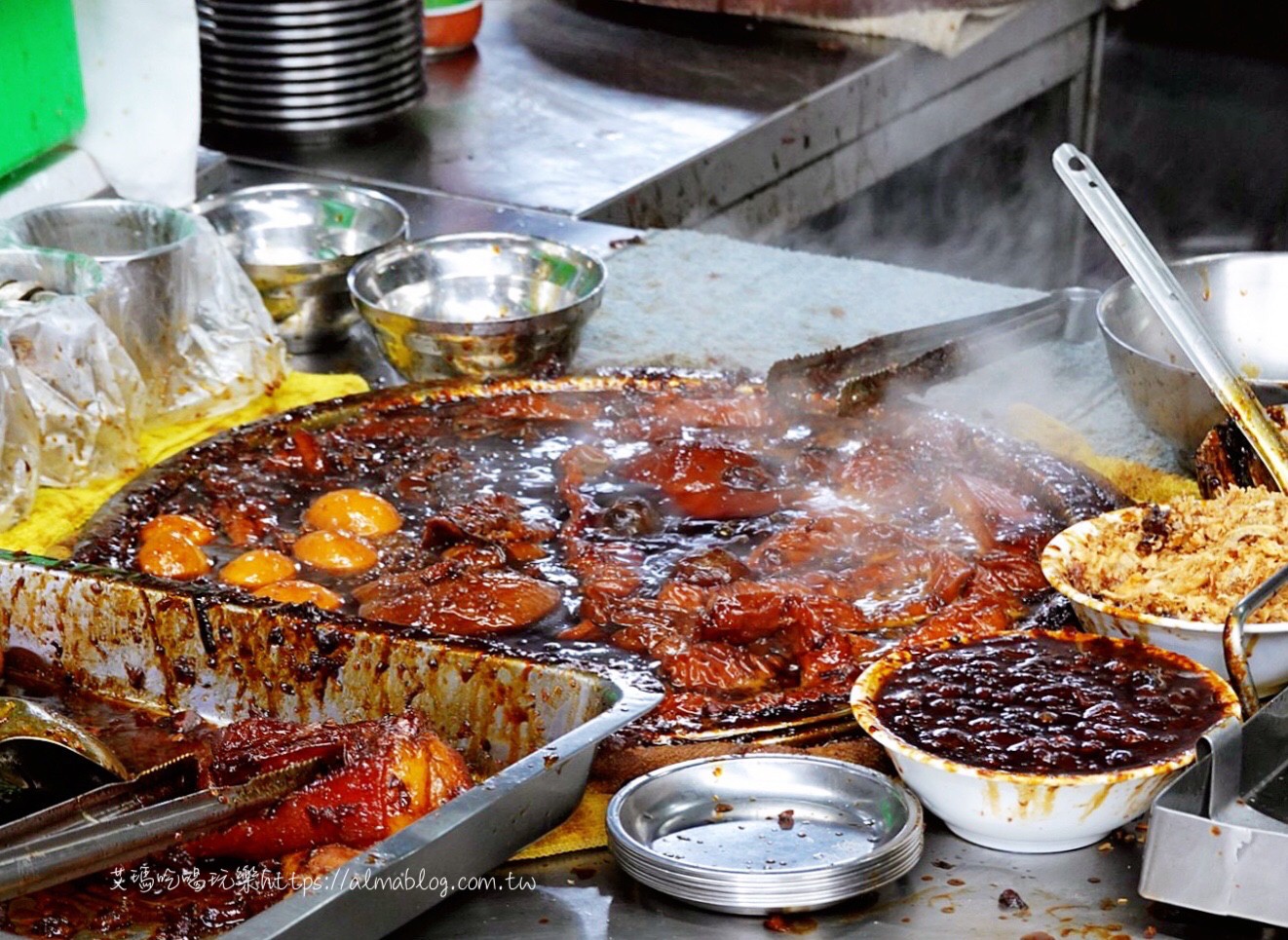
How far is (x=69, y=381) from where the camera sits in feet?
11.0

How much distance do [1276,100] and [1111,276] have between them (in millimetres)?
1135

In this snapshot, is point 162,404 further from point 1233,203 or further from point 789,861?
point 1233,203

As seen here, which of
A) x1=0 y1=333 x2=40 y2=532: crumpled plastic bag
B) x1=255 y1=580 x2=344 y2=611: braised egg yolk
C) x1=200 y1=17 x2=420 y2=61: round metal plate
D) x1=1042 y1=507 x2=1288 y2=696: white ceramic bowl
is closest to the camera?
x1=1042 y1=507 x2=1288 y2=696: white ceramic bowl

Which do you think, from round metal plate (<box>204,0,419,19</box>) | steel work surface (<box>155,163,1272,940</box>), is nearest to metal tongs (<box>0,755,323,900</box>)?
steel work surface (<box>155,163,1272,940</box>)

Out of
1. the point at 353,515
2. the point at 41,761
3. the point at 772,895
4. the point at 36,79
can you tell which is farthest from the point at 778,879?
the point at 36,79

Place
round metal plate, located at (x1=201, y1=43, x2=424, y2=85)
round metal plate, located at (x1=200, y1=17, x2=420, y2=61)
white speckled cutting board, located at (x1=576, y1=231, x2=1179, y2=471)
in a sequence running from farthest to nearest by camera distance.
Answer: round metal plate, located at (x1=201, y1=43, x2=424, y2=85) < round metal plate, located at (x1=200, y1=17, x2=420, y2=61) < white speckled cutting board, located at (x1=576, y1=231, x2=1179, y2=471)

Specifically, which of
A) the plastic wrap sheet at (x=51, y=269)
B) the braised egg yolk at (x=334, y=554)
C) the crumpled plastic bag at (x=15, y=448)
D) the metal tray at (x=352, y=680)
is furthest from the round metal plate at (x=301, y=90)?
the metal tray at (x=352, y=680)

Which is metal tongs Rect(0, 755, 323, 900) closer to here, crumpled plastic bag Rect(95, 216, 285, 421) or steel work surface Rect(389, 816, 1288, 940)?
steel work surface Rect(389, 816, 1288, 940)

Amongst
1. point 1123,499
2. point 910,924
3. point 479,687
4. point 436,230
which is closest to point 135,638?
point 479,687

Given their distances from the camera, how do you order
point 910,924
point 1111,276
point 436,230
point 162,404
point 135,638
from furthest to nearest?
1. point 1111,276
2. point 436,230
3. point 162,404
4. point 135,638
5. point 910,924

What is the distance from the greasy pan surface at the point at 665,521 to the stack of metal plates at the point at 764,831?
0.15m

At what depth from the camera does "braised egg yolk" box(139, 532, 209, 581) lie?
2834 mm

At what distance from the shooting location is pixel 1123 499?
2.97 m

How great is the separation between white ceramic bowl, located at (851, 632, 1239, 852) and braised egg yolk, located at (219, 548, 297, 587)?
3.77 ft
